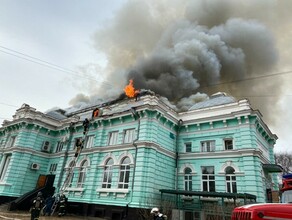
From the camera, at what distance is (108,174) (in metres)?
20.8

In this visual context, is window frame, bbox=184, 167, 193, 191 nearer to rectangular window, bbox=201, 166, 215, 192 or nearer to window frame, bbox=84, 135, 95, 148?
rectangular window, bbox=201, 166, 215, 192

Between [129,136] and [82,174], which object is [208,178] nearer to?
[129,136]

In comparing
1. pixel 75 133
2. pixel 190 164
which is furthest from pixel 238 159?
pixel 75 133

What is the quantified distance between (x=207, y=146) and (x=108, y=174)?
31.9ft

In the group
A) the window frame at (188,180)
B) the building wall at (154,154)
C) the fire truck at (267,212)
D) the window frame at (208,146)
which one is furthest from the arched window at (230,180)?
the fire truck at (267,212)

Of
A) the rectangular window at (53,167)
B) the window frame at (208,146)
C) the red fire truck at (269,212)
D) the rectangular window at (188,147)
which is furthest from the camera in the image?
the rectangular window at (53,167)

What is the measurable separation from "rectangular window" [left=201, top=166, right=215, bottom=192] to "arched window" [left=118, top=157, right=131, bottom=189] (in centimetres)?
677

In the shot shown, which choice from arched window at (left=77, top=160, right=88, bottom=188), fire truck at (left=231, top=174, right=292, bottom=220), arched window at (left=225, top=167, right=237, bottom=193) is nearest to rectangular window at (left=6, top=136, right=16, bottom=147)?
arched window at (left=77, top=160, right=88, bottom=188)

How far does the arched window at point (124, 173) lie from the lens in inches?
758

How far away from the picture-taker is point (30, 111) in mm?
27547

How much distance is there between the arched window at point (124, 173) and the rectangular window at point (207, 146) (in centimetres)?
716

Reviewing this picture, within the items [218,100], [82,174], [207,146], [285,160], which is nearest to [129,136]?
[82,174]

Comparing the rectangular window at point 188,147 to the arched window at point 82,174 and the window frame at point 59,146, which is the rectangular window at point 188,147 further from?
the window frame at point 59,146

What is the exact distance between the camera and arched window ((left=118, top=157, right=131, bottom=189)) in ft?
63.2
